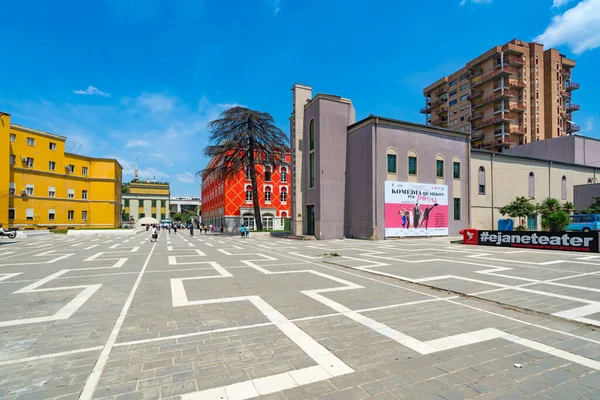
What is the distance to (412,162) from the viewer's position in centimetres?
3053

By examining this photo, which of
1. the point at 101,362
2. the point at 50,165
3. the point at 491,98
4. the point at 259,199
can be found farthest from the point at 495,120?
the point at 50,165

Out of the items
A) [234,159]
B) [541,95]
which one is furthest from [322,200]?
[541,95]

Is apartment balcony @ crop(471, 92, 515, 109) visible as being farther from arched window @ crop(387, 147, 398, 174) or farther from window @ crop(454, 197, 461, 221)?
arched window @ crop(387, 147, 398, 174)

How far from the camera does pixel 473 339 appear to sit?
4406 millimetres

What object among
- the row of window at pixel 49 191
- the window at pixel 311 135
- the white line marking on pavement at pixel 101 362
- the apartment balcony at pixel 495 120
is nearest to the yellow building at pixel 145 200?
the row of window at pixel 49 191

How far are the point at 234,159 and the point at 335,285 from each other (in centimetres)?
3287

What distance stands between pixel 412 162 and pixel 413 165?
31 cm

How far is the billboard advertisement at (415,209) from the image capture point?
28.5 m

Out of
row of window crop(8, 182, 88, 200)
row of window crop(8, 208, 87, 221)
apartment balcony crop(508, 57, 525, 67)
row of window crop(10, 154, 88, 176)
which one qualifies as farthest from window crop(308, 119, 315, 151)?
apartment balcony crop(508, 57, 525, 67)

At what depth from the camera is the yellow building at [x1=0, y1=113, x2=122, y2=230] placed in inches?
1549

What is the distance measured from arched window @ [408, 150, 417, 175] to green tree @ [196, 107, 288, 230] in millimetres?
15697

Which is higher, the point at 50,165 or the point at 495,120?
the point at 495,120

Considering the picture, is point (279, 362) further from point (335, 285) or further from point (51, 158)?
point (51, 158)

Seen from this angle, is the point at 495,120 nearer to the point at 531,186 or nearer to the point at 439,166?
the point at 531,186
